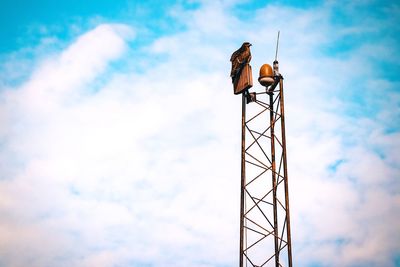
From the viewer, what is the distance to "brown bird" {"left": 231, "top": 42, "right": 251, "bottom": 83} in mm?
12607

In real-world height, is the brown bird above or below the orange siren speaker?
above

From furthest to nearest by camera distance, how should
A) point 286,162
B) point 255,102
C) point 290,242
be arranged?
point 255,102
point 286,162
point 290,242

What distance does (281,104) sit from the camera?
487 inches

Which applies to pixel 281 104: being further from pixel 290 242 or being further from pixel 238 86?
pixel 290 242

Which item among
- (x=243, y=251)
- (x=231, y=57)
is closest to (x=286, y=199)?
(x=243, y=251)

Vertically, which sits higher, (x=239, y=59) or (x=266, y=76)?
(x=239, y=59)

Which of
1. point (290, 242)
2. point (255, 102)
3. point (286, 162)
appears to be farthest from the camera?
point (255, 102)

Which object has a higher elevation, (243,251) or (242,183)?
(242,183)

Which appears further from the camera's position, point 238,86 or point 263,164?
point 238,86

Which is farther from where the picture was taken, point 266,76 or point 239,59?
point 239,59

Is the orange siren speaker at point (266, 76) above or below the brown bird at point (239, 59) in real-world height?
below

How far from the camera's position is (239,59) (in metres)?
13.0

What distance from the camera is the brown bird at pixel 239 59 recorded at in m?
12.6

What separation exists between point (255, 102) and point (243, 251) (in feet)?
16.4
